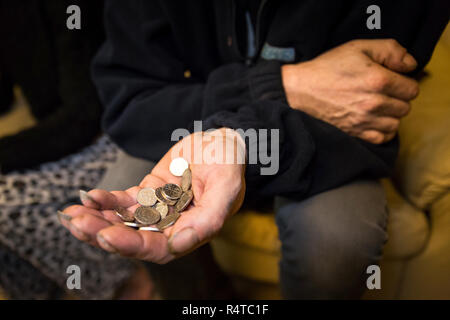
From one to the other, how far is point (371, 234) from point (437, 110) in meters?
0.35

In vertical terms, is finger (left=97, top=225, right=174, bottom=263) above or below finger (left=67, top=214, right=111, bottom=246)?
below

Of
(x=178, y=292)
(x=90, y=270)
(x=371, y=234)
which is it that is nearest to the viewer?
(x=371, y=234)

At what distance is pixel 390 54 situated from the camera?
62 centimetres

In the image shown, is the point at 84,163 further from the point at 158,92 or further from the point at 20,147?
the point at 158,92

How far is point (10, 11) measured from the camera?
39.4 inches

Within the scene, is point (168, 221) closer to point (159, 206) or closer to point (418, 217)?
point (159, 206)

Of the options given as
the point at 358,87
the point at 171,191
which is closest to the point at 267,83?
the point at 358,87

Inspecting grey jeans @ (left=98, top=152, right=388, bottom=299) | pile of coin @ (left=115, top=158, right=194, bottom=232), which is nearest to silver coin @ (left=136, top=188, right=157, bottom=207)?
pile of coin @ (left=115, top=158, right=194, bottom=232)

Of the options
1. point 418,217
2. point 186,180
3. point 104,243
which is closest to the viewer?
point 104,243

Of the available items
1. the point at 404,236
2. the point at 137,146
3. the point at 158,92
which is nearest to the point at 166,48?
the point at 158,92

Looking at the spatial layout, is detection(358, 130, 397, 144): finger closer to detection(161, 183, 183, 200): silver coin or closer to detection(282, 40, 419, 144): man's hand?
detection(282, 40, 419, 144): man's hand

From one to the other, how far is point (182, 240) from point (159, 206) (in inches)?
2.9

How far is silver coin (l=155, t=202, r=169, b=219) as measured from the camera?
1.50ft

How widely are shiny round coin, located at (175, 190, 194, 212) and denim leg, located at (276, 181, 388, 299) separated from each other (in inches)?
10.9
